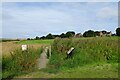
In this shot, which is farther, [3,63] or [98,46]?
[98,46]

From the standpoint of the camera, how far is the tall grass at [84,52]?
16400mm

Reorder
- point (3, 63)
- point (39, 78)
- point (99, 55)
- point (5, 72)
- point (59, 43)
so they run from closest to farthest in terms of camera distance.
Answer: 1. point (39, 78)
2. point (5, 72)
3. point (3, 63)
4. point (99, 55)
5. point (59, 43)

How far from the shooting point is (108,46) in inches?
769

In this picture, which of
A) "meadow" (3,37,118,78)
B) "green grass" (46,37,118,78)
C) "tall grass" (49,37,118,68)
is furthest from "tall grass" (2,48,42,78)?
"tall grass" (49,37,118,68)

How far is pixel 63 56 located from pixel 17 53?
334cm

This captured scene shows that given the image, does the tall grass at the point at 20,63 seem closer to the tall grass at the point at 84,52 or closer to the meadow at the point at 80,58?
the meadow at the point at 80,58

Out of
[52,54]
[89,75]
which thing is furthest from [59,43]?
[89,75]

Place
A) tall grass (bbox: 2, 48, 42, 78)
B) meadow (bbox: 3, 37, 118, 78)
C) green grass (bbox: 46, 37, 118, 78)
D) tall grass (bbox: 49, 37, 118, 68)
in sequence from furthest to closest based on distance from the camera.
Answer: tall grass (bbox: 49, 37, 118, 68) → green grass (bbox: 46, 37, 118, 78) → tall grass (bbox: 2, 48, 42, 78) → meadow (bbox: 3, 37, 118, 78)

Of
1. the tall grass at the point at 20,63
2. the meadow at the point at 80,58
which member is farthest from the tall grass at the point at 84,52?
the tall grass at the point at 20,63

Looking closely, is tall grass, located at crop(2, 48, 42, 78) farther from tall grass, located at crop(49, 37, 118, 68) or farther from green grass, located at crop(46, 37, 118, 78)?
tall grass, located at crop(49, 37, 118, 68)

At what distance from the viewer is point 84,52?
1780 cm

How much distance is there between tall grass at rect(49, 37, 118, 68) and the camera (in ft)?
53.8

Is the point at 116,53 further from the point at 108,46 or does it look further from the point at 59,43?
the point at 59,43

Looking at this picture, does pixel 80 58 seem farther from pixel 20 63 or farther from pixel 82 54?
pixel 20 63
